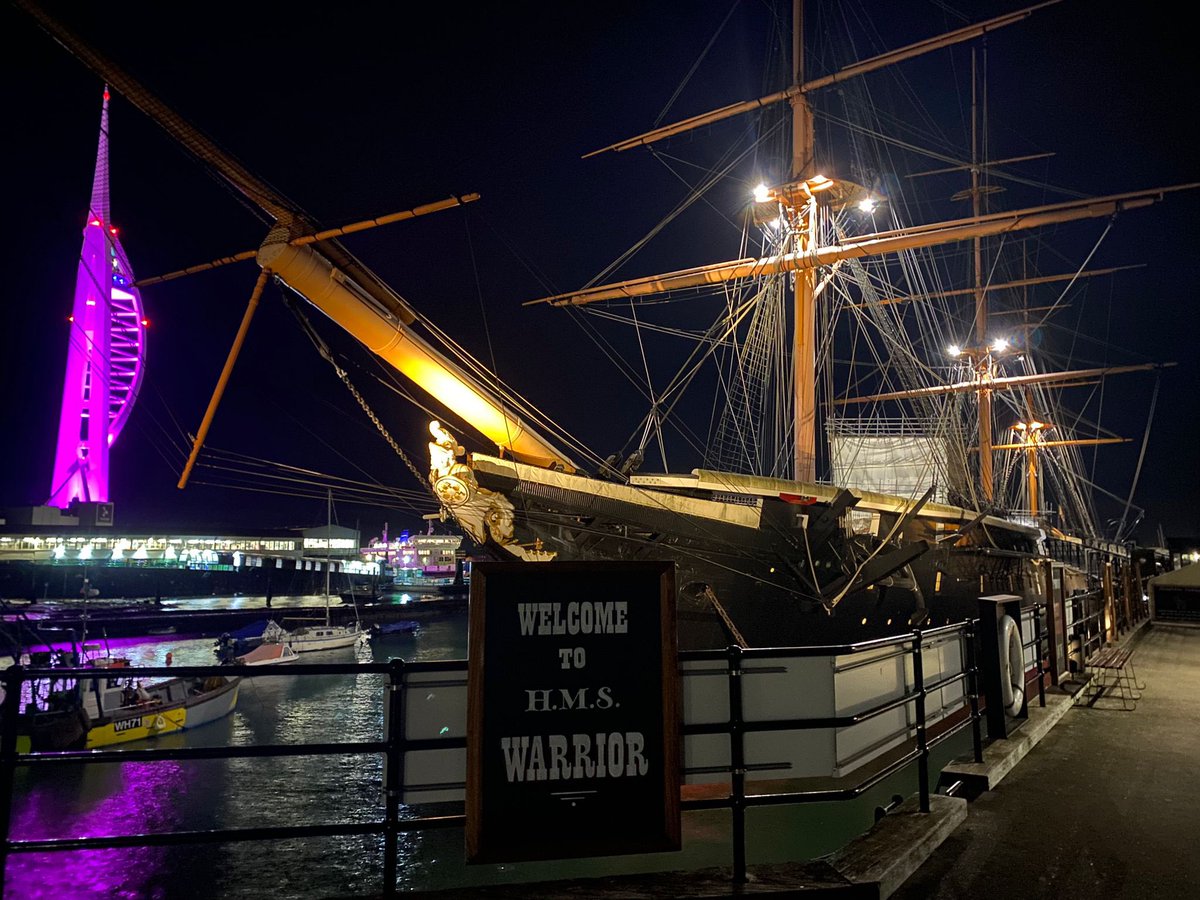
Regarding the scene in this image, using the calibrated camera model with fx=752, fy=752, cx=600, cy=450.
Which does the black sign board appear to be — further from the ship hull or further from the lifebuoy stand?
the ship hull

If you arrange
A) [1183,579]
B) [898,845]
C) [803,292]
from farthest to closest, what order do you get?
1. [803,292]
2. [1183,579]
3. [898,845]

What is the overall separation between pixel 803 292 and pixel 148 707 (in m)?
22.8

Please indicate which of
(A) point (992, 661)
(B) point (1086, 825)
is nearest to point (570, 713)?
(B) point (1086, 825)

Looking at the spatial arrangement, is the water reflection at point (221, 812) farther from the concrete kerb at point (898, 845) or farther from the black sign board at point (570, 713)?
the concrete kerb at point (898, 845)

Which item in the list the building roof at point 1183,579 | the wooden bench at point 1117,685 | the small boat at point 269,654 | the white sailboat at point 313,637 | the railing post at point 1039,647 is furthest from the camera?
the white sailboat at point 313,637

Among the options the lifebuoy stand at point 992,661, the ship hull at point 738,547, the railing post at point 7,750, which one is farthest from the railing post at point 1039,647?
the railing post at point 7,750

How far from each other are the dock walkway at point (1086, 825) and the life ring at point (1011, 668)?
40 cm

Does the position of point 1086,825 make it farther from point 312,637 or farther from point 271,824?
point 312,637

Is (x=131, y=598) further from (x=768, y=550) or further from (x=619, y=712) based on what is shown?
(x=619, y=712)

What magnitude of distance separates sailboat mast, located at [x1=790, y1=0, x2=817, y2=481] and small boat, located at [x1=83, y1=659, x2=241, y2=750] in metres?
17.5

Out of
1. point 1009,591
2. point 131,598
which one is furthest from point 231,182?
point 131,598

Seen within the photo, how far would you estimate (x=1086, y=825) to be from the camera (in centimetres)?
467

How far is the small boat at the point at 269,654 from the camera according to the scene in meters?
34.9

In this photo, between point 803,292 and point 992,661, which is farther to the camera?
point 803,292
